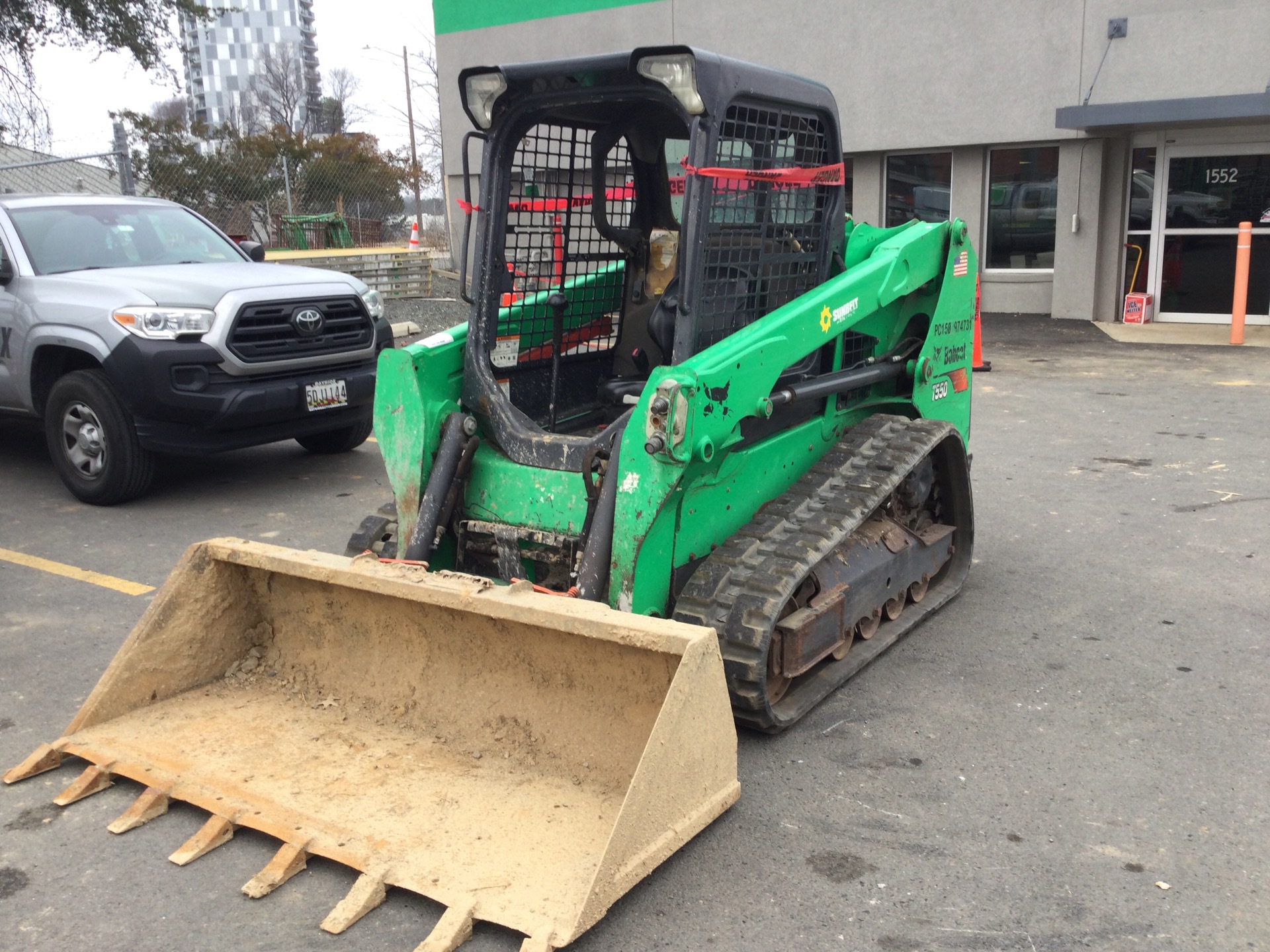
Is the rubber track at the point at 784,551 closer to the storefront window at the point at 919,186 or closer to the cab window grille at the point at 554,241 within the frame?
the cab window grille at the point at 554,241

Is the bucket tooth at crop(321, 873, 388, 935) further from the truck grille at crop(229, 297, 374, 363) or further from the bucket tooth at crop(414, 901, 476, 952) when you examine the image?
the truck grille at crop(229, 297, 374, 363)

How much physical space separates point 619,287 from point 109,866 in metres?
3.26

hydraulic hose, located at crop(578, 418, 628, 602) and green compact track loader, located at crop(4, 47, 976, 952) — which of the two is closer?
green compact track loader, located at crop(4, 47, 976, 952)

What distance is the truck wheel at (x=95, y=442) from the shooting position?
7.18 m

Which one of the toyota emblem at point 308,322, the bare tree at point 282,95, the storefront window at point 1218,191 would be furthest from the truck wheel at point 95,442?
the bare tree at point 282,95

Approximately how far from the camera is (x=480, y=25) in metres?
21.5

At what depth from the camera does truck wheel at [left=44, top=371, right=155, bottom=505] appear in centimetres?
718

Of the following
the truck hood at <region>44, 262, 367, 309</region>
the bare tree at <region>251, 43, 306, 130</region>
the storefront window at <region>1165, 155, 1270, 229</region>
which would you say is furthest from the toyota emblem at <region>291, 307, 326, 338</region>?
the bare tree at <region>251, 43, 306, 130</region>

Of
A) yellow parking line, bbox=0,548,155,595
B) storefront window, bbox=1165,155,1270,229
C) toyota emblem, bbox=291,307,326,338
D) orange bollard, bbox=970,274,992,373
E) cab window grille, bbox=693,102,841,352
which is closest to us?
cab window grille, bbox=693,102,841,352

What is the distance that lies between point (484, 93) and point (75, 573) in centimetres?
351

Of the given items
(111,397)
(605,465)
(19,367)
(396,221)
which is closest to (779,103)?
(605,465)

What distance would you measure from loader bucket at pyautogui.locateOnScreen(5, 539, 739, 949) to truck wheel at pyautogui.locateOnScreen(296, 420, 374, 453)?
14.5ft

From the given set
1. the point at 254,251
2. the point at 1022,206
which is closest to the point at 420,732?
the point at 254,251

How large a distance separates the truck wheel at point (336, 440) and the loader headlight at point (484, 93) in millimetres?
4302
